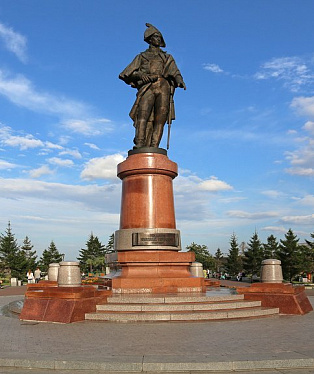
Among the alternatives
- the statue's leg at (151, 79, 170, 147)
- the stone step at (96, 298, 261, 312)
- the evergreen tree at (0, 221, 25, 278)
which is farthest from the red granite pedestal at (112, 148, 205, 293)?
the evergreen tree at (0, 221, 25, 278)

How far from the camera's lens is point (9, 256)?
191 ft

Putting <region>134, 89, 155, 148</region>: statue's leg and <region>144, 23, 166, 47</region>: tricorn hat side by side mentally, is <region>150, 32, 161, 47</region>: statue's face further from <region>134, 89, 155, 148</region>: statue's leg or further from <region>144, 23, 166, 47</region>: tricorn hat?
<region>134, 89, 155, 148</region>: statue's leg

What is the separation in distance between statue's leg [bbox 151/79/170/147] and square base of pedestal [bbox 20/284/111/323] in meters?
7.45

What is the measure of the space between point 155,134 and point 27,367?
37.8ft

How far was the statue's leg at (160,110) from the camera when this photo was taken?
53.2 feet

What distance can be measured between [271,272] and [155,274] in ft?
11.7

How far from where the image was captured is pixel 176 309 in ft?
33.0

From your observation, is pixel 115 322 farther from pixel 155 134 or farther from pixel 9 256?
pixel 9 256

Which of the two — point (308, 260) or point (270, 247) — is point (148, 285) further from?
point (270, 247)

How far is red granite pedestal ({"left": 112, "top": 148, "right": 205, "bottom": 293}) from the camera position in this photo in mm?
12898

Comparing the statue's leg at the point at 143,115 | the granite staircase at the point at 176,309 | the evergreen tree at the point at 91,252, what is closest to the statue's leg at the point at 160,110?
the statue's leg at the point at 143,115

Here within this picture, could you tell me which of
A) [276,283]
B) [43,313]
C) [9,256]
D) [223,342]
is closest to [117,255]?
[43,313]

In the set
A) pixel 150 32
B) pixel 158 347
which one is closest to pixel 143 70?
pixel 150 32

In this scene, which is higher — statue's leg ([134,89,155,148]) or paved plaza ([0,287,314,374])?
statue's leg ([134,89,155,148])
